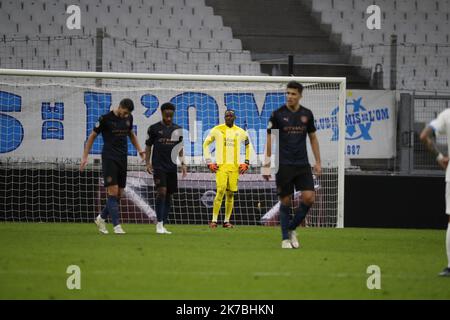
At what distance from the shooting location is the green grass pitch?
26.6ft

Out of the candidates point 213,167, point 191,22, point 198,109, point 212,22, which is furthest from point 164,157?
point 212,22

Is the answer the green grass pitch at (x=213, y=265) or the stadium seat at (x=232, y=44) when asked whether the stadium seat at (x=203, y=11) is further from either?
the green grass pitch at (x=213, y=265)

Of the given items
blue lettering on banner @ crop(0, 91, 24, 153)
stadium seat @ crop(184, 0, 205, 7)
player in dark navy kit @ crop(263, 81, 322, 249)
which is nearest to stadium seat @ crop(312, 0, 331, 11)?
→ stadium seat @ crop(184, 0, 205, 7)

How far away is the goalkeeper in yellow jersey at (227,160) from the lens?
17.0 m

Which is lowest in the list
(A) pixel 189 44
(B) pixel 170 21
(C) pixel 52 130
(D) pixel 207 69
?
(C) pixel 52 130

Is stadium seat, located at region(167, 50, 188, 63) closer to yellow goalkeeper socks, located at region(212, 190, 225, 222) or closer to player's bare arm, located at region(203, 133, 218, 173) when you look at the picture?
player's bare arm, located at region(203, 133, 218, 173)

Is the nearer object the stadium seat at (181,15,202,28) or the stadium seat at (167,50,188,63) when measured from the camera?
the stadium seat at (167,50,188,63)

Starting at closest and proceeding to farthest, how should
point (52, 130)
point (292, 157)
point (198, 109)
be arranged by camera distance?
point (292, 157)
point (52, 130)
point (198, 109)

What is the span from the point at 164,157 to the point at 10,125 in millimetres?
4003

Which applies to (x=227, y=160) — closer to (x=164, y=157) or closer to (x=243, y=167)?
(x=243, y=167)

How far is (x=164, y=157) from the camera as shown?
50.3 ft

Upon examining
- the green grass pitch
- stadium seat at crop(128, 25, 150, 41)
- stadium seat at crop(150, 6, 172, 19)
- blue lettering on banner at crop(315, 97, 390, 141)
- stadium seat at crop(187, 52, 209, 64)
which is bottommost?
the green grass pitch

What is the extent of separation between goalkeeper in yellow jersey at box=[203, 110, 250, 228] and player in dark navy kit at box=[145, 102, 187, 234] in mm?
1690

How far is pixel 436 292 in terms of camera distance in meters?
8.28
